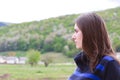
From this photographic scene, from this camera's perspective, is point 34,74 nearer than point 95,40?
No

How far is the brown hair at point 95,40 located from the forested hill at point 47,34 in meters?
83.9

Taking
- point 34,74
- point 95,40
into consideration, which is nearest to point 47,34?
point 34,74

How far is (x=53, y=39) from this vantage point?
103562mm

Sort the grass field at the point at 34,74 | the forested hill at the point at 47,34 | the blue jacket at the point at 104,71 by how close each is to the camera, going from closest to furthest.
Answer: the blue jacket at the point at 104,71 < the grass field at the point at 34,74 < the forested hill at the point at 47,34

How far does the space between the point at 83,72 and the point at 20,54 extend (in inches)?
3772

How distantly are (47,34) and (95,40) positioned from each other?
109360 mm

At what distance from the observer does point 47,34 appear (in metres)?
113

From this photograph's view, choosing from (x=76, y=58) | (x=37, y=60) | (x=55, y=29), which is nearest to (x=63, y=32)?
(x=55, y=29)

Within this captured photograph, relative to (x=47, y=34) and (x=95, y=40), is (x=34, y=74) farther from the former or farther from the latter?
(x=47, y=34)

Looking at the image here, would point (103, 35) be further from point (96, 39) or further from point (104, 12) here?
point (104, 12)

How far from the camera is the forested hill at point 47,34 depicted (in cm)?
9869

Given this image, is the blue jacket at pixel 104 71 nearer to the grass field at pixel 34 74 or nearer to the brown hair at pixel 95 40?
the brown hair at pixel 95 40

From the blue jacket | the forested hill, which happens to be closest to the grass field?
the blue jacket

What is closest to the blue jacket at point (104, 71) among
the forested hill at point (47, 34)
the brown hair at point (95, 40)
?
the brown hair at point (95, 40)
